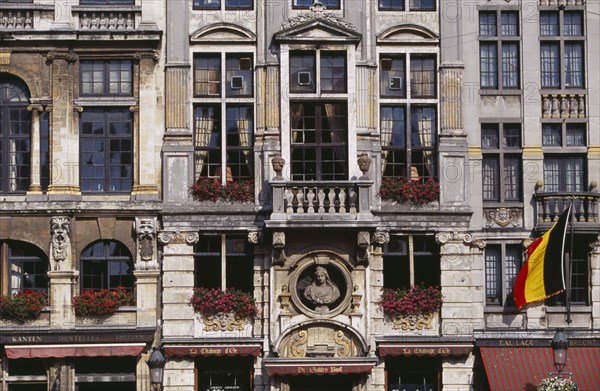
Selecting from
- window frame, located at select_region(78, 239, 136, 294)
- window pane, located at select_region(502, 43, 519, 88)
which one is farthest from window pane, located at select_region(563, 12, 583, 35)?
window frame, located at select_region(78, 239, 136, 294)

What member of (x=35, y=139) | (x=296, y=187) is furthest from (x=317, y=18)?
(x=35, y=139)

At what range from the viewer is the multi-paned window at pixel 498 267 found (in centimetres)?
3644

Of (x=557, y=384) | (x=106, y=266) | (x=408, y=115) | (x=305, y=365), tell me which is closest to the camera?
(x=557, y=384)

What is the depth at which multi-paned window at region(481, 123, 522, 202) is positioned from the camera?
36656 millimetres

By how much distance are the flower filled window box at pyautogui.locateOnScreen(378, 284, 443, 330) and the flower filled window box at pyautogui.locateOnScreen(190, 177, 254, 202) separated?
14.6ft

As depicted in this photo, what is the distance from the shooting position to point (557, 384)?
3312 cm

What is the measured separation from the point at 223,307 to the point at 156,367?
3.67 metres

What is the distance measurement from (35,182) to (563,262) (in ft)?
45.6

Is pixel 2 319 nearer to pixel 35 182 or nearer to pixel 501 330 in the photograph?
pixel 35 182

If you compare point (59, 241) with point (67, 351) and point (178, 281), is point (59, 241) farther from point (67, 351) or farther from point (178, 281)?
point (178, 281)

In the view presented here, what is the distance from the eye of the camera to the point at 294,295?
35719 mm

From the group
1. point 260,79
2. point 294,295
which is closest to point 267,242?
point 294,295

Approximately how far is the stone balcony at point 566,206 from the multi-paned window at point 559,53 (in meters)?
3.09

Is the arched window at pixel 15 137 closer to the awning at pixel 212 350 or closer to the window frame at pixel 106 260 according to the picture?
the window frame at pixel 106 260
